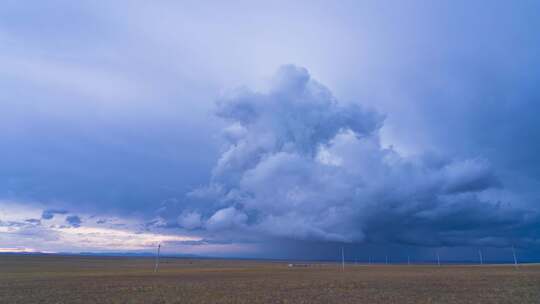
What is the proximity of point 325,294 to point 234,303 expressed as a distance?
10117 millimetres

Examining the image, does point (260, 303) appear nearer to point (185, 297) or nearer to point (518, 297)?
point (185, 297)

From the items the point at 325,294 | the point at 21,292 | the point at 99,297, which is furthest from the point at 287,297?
the point at 21,292

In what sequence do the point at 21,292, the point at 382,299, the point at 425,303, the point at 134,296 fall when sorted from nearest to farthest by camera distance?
1. the point at 425,303
2. the point at 382,299
3. the point at 134,296
4. the point at 21,292

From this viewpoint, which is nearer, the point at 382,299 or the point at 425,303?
the point at 425,303

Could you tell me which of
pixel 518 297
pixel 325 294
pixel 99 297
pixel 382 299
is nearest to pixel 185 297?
pixel 99 297

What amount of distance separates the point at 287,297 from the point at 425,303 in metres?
11.4

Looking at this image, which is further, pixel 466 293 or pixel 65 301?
pixel 466 293

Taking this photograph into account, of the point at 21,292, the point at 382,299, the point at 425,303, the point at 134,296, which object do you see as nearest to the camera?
the point at 425,303

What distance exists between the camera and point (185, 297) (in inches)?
1364

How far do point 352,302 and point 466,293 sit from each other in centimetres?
1380

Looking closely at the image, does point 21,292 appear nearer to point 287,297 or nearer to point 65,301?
point 65,301

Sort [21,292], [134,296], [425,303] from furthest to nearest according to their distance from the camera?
[21,292], [134,296], [425,303]

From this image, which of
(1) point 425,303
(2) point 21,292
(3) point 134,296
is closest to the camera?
(1) point 425,303

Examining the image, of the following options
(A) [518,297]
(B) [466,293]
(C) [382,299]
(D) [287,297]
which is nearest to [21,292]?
(D) [287,297]
